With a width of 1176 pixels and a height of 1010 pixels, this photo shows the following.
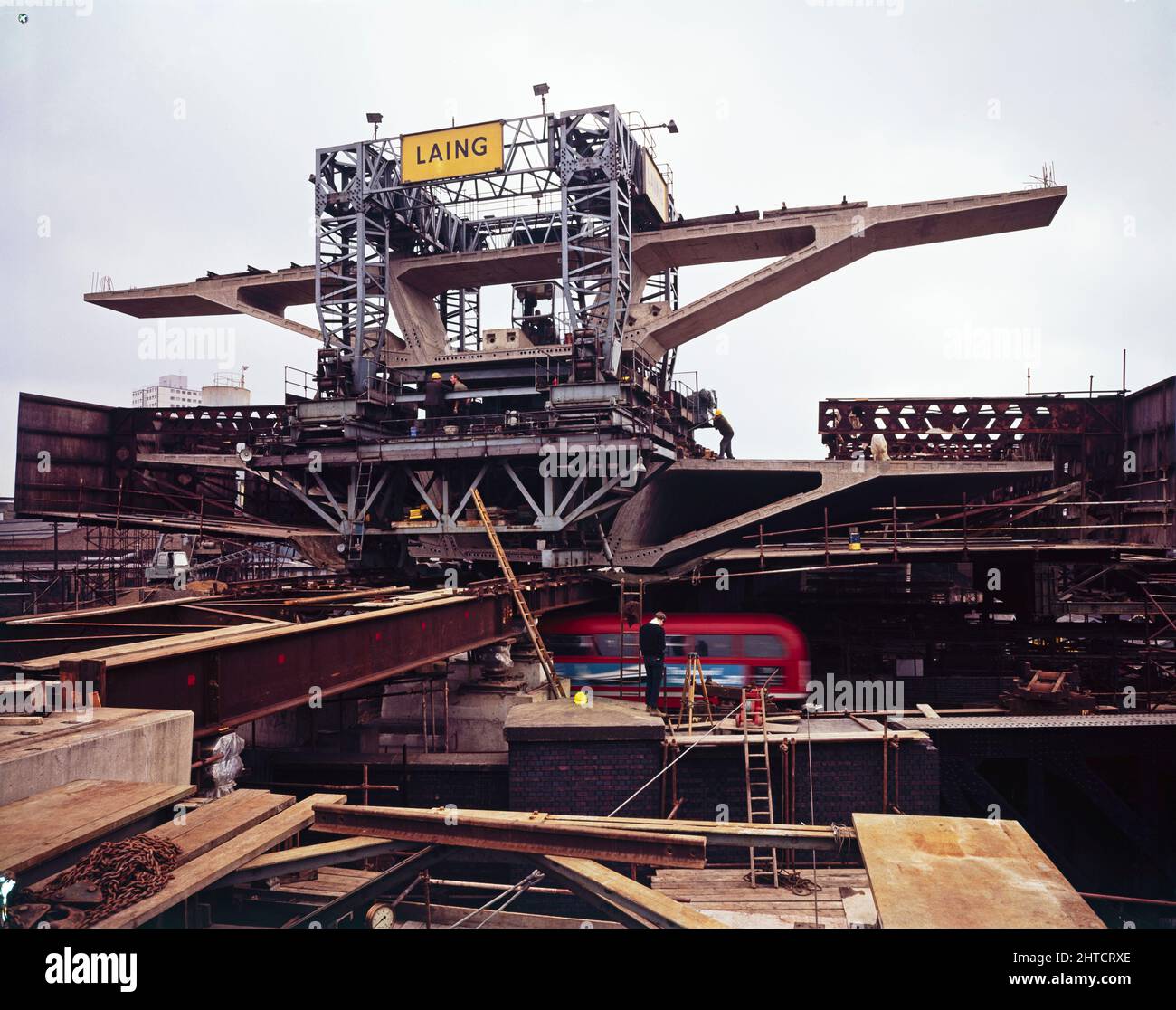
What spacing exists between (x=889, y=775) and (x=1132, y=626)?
1397 centimetres

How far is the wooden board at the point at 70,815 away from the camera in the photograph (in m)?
3.85

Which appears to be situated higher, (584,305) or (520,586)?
(584,305)

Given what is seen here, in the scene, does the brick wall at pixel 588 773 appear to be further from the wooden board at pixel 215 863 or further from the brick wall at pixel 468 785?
the wooden board at pixel 215 863

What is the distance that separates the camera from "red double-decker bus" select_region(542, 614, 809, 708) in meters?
19.5

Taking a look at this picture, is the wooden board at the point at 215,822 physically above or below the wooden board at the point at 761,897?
above

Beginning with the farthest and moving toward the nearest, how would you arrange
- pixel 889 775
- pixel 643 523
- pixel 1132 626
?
1. pixel 643 523
2. pixel 1132 626
3. pixel 889 775

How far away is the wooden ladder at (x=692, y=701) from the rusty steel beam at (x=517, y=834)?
6946 millimetres

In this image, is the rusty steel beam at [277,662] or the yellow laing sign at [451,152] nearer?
the rusty steel beam at [277,662]

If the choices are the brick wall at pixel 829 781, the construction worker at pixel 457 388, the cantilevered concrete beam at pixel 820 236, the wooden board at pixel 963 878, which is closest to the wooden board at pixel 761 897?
the brick wall at pixel 829 781

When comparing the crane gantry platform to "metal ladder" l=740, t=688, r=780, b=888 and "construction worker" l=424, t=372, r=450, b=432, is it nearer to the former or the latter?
"construction worker" l=424, t=372, r=450, b=432

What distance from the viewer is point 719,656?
64.8ft

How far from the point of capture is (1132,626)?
21.1 m

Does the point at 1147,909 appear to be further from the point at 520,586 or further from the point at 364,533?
the point at 364,533
